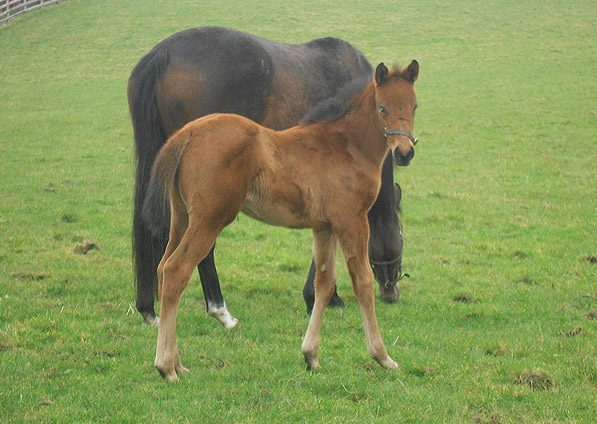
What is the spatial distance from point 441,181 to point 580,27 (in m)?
23.5

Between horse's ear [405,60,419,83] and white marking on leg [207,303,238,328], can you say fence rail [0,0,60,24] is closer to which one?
white marking on leg [207,303,238,328]

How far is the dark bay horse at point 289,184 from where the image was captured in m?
4.09

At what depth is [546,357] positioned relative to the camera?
4.96m

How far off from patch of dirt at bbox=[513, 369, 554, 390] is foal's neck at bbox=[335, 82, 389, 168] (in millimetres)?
1776

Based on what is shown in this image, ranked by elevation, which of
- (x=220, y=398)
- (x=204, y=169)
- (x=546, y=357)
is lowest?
(x=546, y=357)

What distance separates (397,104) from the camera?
4484mm

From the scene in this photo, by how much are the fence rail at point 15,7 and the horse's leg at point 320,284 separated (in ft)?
113

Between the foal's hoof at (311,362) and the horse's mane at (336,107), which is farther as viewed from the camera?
the horse's mane at (336,107)

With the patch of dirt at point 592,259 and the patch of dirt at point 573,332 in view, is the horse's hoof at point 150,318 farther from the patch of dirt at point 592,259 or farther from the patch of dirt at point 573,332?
the patch of dirt at point 592,259

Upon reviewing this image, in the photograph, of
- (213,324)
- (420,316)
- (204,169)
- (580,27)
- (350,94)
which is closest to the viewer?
(204,169)

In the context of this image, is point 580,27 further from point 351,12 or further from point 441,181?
point 441,181

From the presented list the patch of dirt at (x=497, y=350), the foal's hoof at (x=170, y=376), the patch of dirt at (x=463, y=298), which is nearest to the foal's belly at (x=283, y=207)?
the foal's hoof at (x=170, y=376)

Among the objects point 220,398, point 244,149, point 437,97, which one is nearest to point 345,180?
point 244,149

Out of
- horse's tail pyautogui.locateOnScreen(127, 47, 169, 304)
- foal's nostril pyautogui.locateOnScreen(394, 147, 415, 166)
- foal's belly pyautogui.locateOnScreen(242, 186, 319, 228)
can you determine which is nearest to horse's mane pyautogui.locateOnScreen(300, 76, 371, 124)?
foal's nostril pyautogui.locateOnScreen(394, 147, 415, 166)
